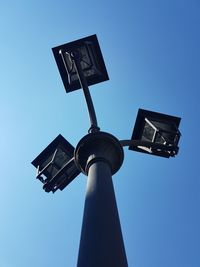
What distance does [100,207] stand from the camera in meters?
4.18

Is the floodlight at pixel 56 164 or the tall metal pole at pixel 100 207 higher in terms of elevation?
the floodlight at pixel 56 164

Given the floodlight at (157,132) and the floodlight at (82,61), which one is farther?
the floodlight at (82,61)

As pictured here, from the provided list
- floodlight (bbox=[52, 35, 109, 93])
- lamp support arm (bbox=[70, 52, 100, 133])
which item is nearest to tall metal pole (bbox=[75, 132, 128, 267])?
lamp support arm (bbox=[70, 52, 100, 133])

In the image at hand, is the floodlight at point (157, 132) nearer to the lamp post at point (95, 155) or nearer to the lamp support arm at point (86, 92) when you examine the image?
the lamp post at point (95, 155)

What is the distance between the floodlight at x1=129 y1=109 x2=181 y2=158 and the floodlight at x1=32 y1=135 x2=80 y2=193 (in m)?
1.17

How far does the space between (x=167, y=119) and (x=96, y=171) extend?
8.14 feet

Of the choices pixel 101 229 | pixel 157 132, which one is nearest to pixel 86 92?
pixel 157 132

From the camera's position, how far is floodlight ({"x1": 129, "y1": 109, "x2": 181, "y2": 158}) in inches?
268

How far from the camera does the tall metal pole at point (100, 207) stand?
11.4 feet

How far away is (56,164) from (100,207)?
321 centimetres

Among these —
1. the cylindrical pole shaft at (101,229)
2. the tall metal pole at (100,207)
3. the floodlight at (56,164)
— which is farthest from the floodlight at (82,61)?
the cylindrical pole shaft at (101,229)

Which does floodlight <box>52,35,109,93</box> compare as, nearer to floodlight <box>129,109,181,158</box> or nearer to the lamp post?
the lamp post

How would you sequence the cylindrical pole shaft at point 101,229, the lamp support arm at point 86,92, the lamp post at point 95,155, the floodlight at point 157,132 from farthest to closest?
the floodlight at point 157,132, the lamp support arm at point 86,92, the lamp post at point 95,155, the cylindrical pole shaft at point 101,229

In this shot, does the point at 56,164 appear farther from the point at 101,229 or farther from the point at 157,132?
the point at 101,229
